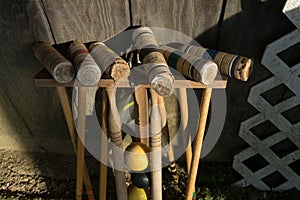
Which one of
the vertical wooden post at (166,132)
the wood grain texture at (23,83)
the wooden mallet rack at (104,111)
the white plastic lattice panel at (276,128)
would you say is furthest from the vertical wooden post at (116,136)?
the white plastic lattice panel at (276,128)

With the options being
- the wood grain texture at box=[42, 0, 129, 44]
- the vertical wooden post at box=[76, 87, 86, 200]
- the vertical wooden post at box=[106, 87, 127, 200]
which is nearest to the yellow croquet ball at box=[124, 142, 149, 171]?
the vertical wooden post at box=[106, 87, 127, 200]

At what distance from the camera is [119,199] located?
1024 millimetres

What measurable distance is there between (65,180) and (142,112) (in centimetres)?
55

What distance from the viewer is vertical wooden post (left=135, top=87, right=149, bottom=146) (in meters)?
0.87

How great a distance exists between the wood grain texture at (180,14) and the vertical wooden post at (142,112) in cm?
17

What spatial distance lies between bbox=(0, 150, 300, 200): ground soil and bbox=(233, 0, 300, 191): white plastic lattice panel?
0.05 meters

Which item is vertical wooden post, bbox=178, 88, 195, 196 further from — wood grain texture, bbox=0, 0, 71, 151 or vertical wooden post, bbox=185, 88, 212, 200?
wood grain texture, bbox=0, 0, 71, 151

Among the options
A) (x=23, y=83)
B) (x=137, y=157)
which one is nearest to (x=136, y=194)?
(x=137, y=157)

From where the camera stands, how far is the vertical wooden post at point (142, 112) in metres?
0.87

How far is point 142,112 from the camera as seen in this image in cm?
90

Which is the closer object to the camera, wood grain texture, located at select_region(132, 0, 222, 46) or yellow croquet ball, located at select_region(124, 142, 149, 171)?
wood grain texture, located at select_region(132, 0, 222, 46)

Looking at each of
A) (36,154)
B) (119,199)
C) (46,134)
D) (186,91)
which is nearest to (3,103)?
(46,134)

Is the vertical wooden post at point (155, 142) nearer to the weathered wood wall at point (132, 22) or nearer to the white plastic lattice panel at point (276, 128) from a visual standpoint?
the weathered wood wall at point (132, 22)

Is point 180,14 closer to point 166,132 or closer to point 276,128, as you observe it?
point 166,132
